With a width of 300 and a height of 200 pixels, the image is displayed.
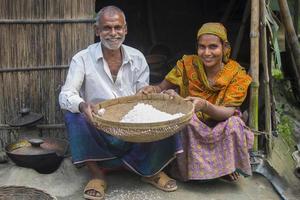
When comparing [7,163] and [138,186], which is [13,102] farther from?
[138,186]

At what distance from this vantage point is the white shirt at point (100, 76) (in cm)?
377

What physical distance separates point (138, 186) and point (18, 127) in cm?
118

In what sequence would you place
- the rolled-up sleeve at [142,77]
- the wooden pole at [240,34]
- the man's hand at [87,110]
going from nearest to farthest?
the man's hand at [87,110], the rolled-up sleeve at [142,77], the wooden pole at [240,34]

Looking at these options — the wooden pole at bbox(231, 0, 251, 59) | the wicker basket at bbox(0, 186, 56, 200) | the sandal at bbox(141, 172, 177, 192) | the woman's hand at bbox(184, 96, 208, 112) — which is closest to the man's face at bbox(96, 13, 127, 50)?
the woman's hand at bbox(184, 96, 208, 112)

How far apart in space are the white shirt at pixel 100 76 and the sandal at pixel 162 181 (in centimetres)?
70

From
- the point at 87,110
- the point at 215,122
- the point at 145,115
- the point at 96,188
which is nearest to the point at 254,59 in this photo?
the point at 215,122

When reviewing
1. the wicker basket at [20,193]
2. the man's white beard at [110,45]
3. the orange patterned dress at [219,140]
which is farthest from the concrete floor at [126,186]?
the man's white beard at [110,45]

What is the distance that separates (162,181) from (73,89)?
96 cm

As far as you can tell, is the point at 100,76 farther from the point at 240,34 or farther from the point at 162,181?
the point at 240,34

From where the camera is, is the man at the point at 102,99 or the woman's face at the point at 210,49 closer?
the man at the point at 102,99

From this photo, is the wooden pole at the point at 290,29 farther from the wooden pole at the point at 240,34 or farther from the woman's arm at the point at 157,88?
the woman's arm at the point at 157,88

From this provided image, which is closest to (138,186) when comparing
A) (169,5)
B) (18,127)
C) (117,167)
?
(117,167)

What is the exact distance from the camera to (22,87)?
4238mm

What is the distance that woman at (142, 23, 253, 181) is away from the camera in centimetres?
371
